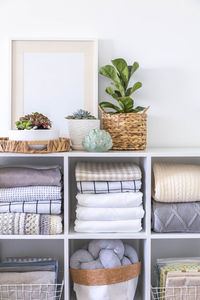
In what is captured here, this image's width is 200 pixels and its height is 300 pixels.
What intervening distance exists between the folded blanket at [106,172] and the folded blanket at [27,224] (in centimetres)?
23

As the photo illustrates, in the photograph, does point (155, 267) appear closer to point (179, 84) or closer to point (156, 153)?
point (156, 153)

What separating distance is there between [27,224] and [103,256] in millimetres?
367

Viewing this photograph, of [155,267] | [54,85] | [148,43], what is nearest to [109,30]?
[148,43]

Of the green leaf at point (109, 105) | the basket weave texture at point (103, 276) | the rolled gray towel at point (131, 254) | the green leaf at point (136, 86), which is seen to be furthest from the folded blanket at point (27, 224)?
the green leaf at point (136, 86)

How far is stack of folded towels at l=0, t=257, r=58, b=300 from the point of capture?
62.4 inches

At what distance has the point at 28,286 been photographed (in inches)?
62.9

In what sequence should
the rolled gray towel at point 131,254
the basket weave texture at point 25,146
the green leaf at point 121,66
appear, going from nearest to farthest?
1. the basket weave texture at point 25,146
2. the rolled gray towel at point 131,254
3. the green leaf at point 121,66

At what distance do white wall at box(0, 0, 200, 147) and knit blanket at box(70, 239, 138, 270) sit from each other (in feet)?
1.86

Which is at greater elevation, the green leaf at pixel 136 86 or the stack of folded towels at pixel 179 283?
the green leaf at pixel 136 86

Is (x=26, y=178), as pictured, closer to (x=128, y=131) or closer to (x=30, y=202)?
(x=30, y=202)

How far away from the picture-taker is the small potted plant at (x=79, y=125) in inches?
65.4

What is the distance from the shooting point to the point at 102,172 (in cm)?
163

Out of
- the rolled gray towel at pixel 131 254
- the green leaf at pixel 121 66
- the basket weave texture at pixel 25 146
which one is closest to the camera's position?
the basket weave texture at pixel 25 146

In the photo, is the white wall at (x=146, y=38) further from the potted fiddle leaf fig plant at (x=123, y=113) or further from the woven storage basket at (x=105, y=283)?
the woven storage basket at (x=105, y=283)
